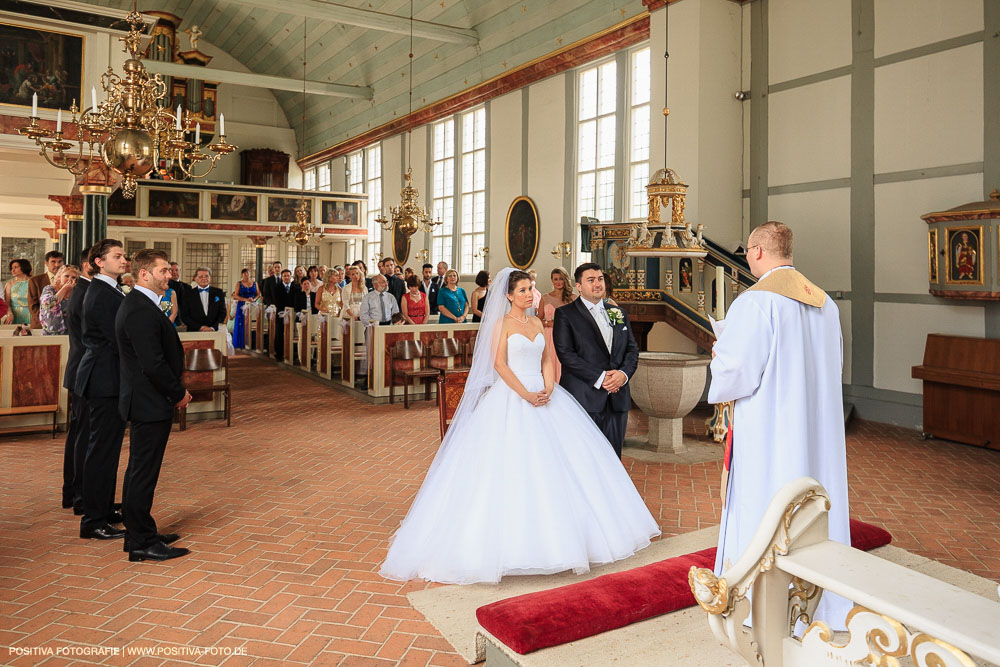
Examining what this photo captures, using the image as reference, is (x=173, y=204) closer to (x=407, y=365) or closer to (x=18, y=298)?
(x=18, y=298)

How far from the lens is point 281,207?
20.9m

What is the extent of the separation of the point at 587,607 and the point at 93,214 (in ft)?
30.8

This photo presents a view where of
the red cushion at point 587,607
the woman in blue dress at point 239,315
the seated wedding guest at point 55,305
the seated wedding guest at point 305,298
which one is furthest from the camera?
the woman in blue dress at point 239,315

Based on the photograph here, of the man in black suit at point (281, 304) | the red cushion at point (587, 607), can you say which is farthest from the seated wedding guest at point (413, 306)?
the red cushion at point (587, 607)

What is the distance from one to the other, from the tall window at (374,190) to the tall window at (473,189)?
187 inches

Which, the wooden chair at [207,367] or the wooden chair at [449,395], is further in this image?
the wooden chair at [207,367]

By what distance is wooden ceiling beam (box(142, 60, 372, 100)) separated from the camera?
16.8 m

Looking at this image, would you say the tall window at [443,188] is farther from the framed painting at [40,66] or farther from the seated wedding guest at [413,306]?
the framed painting at [40,66]

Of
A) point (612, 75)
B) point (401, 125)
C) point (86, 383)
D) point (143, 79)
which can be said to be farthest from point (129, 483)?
point (401, 125)

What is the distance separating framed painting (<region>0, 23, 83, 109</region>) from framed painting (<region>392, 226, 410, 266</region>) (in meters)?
9.49

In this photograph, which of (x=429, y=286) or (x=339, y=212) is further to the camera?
(x=339, y=212)

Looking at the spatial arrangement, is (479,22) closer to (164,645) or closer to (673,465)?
(673,465)

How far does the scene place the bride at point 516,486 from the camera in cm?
367

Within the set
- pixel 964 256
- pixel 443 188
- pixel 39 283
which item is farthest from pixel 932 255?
pixel 443 188
